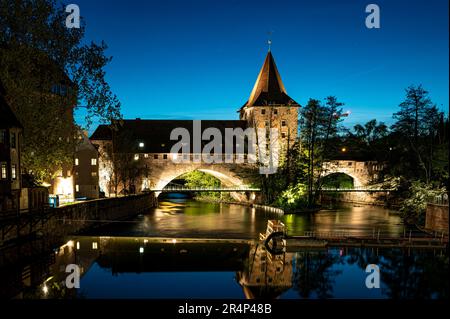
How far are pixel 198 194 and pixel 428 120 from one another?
3216 centimetres

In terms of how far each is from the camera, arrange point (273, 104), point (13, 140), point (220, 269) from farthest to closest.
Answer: point (273, 104)
point (13, 140)
point (220, 269)

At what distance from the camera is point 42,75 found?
20.8 meters

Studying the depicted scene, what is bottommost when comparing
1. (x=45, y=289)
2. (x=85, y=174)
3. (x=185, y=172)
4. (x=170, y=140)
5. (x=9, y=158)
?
(x=45, y=289)

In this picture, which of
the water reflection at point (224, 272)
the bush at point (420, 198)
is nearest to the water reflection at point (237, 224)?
the bush at point (420, 198)

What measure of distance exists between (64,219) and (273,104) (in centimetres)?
2828

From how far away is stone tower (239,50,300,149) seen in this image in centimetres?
4503

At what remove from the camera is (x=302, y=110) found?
1441 inches

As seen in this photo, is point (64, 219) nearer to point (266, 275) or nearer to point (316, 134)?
point (266, 275)

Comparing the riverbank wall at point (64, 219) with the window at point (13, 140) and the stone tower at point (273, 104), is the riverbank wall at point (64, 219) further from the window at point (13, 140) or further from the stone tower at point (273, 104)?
the stone tower at point (273, 104)

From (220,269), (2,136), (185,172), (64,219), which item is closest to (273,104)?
(185,172)

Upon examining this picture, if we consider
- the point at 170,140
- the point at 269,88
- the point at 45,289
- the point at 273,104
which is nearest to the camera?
the point at 45,289

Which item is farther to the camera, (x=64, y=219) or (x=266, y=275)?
(x=64, y=219)

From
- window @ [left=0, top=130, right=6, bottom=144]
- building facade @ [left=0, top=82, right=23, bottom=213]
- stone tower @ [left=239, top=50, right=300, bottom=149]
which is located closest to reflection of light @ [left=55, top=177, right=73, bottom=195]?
building facade @ [left=0, top=82, right=23, bottom=213]
